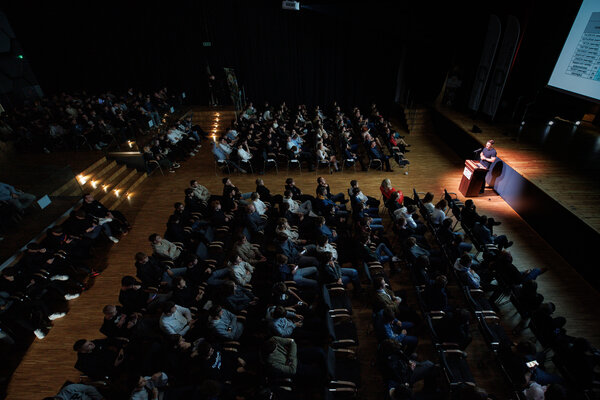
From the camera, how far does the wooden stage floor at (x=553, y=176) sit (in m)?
5.16

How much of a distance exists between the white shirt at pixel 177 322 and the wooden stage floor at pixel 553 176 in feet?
21.2

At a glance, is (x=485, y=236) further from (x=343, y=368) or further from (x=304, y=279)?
(x=343, y=368)

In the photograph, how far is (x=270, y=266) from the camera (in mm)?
4605

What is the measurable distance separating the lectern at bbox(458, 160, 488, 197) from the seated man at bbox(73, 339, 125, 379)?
24.8ft

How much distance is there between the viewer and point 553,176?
6203 millimetres

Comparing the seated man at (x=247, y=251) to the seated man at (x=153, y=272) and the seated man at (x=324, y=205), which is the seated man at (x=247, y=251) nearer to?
the seated man at (x=153, y=272)

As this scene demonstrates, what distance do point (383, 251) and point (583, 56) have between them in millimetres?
7335

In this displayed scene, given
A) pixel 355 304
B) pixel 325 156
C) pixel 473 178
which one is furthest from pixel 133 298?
pixel 473 178

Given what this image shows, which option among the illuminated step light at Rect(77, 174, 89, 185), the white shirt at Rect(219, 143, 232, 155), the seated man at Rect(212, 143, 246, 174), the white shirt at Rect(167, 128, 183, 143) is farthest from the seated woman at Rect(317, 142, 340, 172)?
the illuminated step light at Rect(77, 174, 89, 185)

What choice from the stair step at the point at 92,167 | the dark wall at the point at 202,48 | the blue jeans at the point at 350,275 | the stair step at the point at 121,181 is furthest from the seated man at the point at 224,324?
the dark wall at the point at 202,48

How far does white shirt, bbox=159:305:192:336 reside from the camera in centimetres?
349

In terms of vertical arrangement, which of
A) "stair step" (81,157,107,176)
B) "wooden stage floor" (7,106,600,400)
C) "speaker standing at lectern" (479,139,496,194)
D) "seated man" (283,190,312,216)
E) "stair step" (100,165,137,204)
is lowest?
"wooden stage floor" (7,106,600,400)

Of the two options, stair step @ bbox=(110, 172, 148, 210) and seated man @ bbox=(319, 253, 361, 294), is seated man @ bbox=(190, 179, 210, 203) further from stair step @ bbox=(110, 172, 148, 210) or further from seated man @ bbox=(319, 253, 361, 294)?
seated man @ bbox=(319, 253, 361, 294)

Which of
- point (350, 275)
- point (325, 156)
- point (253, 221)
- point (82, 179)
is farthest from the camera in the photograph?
point (325, 156)
